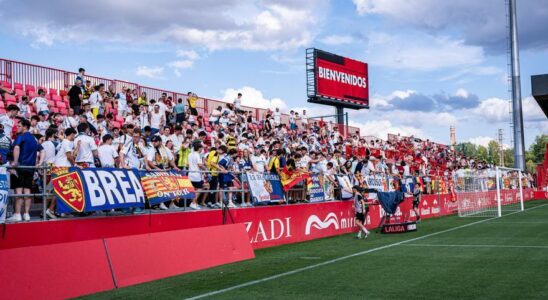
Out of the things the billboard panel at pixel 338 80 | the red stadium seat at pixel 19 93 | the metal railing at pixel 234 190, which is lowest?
the metal railing at pixel 234 190

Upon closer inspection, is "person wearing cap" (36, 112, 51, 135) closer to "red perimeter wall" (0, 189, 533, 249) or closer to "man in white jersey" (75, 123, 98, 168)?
"man in white jersey" (75, 123, 98, 168)

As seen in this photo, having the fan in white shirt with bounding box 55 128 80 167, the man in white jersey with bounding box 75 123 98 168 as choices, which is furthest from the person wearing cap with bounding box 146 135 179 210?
the fan in white shirt with bounding box 55 128 80 167

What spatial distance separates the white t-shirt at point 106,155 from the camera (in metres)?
13.3

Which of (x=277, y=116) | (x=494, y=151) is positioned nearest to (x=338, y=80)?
(x=277, y=116)

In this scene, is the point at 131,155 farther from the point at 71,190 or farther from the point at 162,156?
the point at 71,190

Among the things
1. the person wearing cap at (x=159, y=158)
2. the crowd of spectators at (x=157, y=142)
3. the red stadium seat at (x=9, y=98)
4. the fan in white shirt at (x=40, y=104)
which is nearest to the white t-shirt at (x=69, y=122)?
the crowd of spectators at (x=157, y=142)

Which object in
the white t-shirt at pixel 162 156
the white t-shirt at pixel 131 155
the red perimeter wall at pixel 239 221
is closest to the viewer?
the red perimeter wall at pixel 239 221

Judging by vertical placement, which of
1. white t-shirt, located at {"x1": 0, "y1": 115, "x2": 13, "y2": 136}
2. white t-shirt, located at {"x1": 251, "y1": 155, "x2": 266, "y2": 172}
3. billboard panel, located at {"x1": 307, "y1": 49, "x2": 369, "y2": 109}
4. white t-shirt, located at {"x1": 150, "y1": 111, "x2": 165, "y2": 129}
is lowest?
white t-shirt, located at {"x1": 251, "y1": 155, "x2": 266, "y2": 172}

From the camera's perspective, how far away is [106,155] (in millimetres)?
13406

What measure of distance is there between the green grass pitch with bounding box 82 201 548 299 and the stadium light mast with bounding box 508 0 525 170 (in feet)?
127

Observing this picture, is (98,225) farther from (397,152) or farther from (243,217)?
(397,152)

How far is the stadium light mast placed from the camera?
52188 mm

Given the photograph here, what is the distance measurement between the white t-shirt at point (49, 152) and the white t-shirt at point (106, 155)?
3.59ft

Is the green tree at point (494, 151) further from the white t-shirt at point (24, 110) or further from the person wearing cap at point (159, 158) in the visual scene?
the person wearing cap at point (159, 158)
